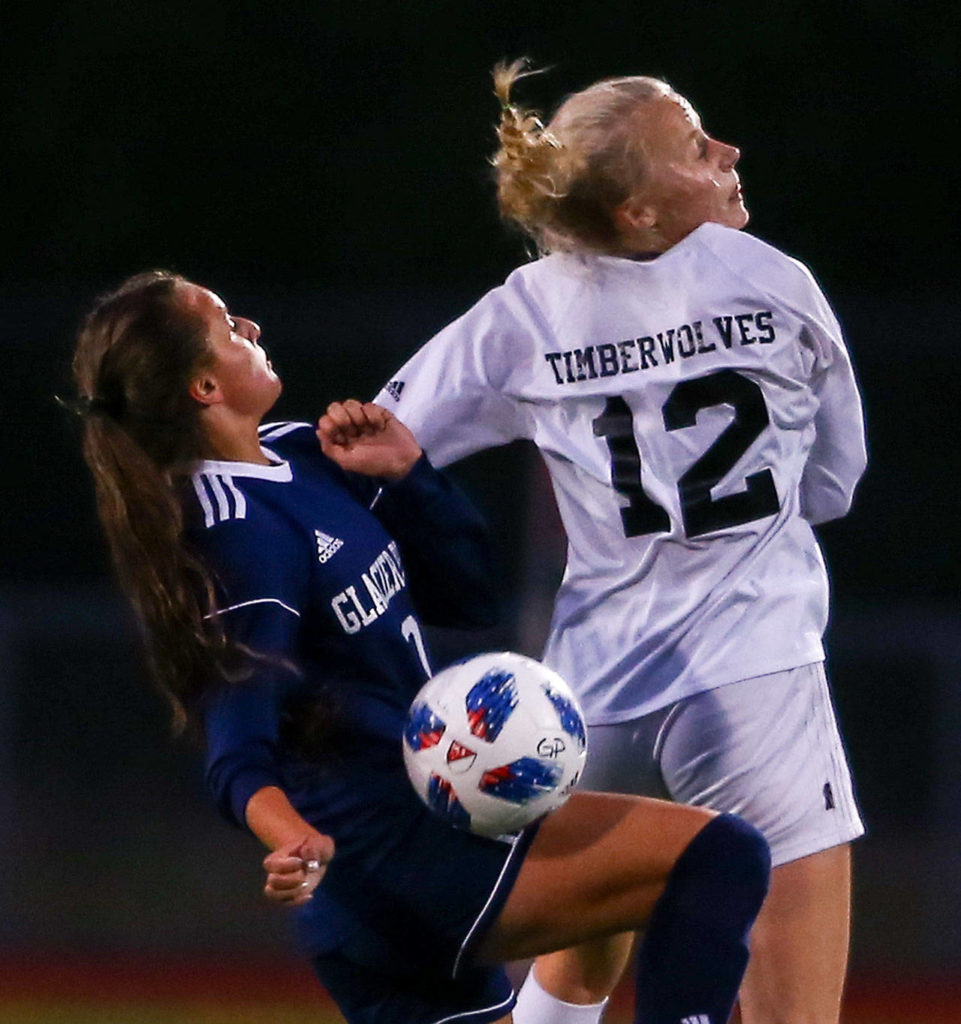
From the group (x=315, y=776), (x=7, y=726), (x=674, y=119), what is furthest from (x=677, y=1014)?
(x=7, y=726)

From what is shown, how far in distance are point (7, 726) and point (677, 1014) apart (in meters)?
5.14

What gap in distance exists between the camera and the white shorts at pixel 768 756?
3.33 m

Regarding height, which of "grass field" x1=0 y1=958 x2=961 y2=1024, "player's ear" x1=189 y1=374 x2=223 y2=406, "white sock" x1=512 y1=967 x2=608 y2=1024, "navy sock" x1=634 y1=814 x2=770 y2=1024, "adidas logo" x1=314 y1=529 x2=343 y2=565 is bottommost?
"grass field" x1=0 y1=958 x2=961 y2=1024

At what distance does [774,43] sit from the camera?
10.9 metres

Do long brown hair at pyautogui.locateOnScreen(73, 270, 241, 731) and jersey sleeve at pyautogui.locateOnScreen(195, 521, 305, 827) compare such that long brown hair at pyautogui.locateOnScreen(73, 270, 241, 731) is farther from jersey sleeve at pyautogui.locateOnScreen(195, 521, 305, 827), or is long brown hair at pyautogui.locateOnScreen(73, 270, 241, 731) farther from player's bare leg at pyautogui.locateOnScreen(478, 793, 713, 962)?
player's bare leg at pyautogui.locateOnScreen(478, 793, 713, 962)

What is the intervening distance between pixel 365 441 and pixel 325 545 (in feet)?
0.76

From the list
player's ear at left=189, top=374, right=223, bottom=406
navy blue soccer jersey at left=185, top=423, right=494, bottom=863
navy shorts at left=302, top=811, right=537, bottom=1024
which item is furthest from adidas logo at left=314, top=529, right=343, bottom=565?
navy shorts at left=302, top=811, right=537, bottom=1024

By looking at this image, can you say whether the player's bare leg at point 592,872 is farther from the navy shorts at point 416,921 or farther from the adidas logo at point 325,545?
the adidas logo at point 325,545

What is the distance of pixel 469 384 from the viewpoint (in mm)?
3551

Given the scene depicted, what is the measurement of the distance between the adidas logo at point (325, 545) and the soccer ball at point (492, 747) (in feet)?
0.96

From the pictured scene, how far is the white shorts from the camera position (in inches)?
131

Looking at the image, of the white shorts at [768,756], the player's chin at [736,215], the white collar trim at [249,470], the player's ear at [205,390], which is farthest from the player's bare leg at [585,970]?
the player's chin at [736,215]

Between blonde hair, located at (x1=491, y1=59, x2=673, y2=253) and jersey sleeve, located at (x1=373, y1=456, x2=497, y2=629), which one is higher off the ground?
blonde hair, located at (x1=491, y1=59, x2=673, y2=253)

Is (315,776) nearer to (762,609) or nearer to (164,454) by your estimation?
(164,454)
